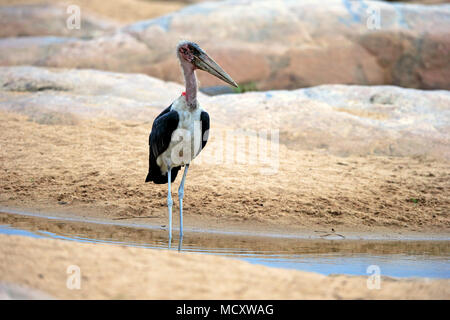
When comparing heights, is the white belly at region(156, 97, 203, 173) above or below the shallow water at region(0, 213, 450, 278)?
above

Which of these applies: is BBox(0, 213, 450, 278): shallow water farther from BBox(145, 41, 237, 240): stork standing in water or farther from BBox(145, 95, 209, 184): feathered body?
BBox(145, 95, 209, 184): feathered body

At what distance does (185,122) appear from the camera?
20.0 ft

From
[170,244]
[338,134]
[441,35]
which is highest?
[441,35]

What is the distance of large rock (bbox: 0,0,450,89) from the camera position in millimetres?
13430

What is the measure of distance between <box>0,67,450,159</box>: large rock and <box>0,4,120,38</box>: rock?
23.0ft

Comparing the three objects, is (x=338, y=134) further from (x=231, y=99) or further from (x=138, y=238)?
(x=138, y=238)

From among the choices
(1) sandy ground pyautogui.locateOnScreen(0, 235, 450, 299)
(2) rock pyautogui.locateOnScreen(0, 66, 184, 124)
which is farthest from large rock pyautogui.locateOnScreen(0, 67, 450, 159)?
(1) sandy ground pyautogui.locateOnScreen(0, 235, 450, 299)

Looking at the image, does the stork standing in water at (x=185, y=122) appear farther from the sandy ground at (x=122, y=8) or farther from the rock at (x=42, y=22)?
the sandy ground at (x=122, y=8)

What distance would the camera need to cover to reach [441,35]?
1355 centimetres

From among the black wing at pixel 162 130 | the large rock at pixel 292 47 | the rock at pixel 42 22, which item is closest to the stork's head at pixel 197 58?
the black wing at pixel 162 130

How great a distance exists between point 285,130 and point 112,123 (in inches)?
101

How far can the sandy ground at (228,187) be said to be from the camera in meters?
6.86

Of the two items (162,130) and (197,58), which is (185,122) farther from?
(197,58)

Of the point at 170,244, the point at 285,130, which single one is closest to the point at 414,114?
the point at 285,130
